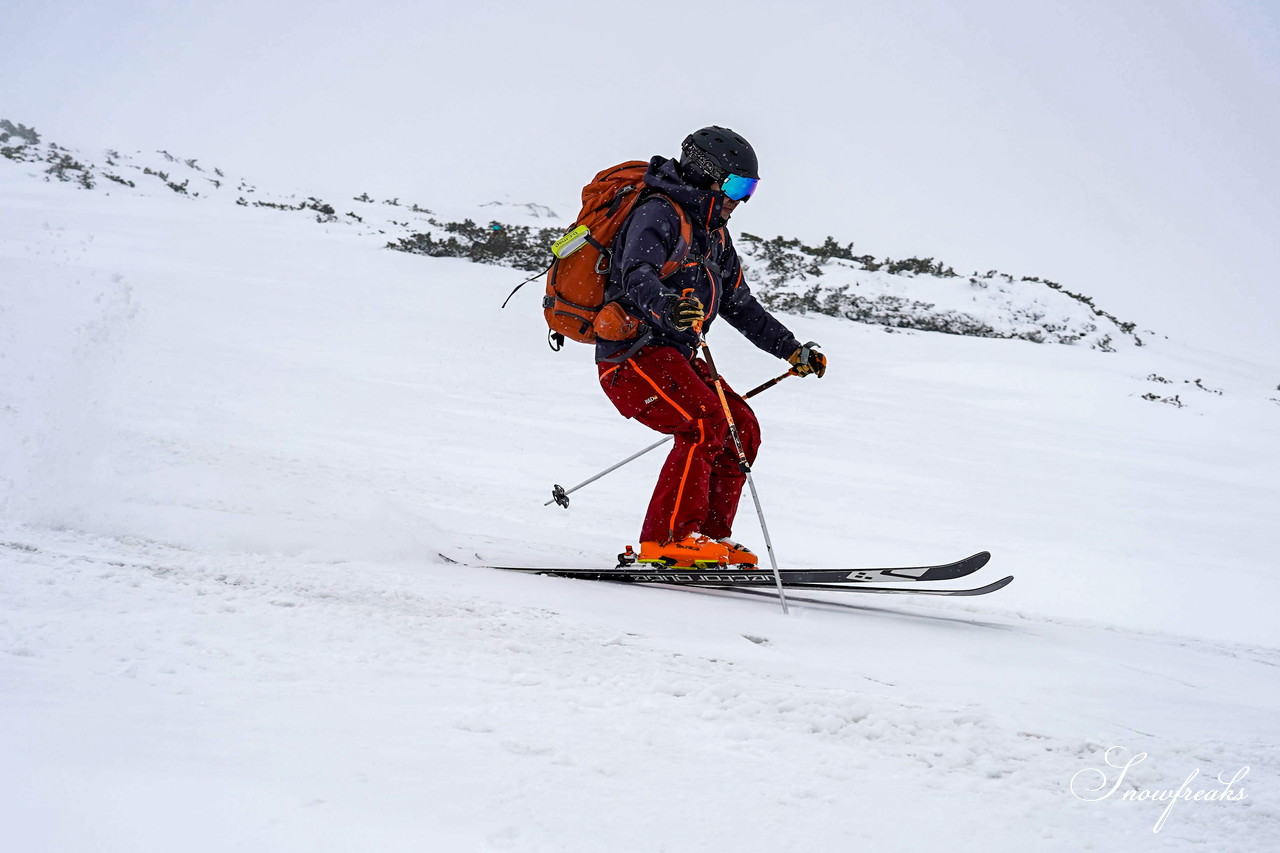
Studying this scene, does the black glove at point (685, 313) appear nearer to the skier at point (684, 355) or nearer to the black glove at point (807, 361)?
the skier at point (684, 355)

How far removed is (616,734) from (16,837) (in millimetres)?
1159

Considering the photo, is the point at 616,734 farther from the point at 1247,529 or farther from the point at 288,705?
the point at 1247,529

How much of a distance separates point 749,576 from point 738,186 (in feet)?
6.42

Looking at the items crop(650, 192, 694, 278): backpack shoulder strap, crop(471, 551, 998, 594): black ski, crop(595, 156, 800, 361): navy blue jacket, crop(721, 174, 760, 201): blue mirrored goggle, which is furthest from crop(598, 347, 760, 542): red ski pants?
crop(721, 174, 760, 201): blue mirrored goggle

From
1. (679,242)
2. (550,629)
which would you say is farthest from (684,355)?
(550,629)

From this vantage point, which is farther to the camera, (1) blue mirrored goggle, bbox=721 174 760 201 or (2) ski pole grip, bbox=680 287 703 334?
(1) blue mirrored goggle, bbox=721 174 760 201

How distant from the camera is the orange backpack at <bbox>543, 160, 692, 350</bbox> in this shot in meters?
4.30

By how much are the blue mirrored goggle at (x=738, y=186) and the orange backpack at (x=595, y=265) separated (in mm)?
248

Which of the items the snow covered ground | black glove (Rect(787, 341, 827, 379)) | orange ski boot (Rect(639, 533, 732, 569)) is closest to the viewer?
the snow covered ground

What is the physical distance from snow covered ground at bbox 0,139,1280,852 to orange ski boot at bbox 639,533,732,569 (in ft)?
0.94

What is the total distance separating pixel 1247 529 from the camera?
6625mm

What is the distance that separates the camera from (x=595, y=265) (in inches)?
173

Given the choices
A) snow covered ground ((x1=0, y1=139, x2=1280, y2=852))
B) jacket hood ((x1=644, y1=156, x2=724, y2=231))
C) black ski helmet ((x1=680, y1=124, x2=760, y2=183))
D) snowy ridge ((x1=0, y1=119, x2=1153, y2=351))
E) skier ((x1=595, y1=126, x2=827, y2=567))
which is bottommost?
snow covered ground ((x1=0, y1=139, x2=1280, y2=852))

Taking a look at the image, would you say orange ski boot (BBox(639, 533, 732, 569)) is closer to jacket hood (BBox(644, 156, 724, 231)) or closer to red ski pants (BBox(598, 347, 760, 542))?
red ski pants (BBox(598, 347, 760, 542))
